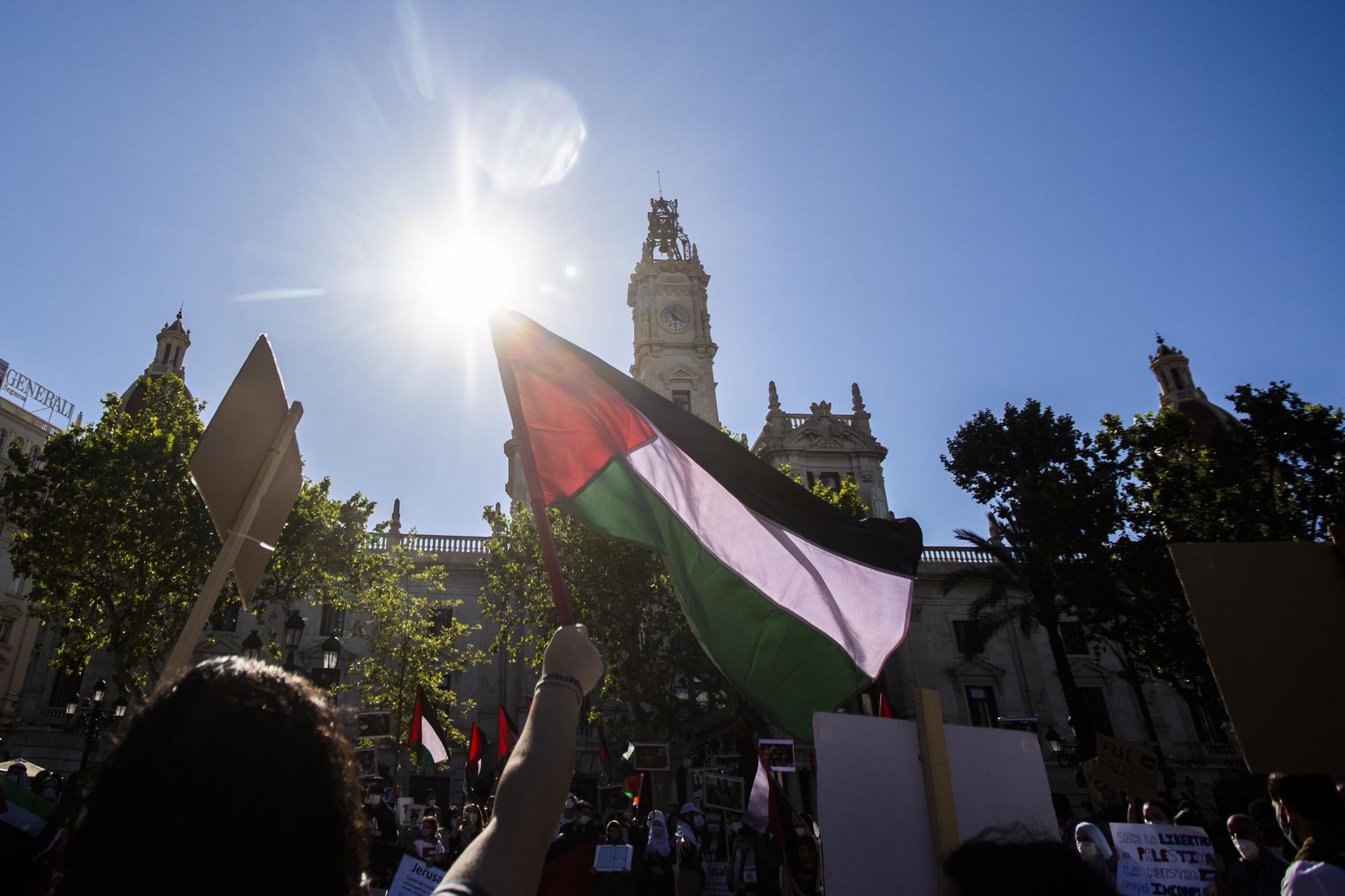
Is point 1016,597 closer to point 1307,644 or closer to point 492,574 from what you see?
point 492,574

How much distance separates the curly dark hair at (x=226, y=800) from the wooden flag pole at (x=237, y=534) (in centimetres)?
146

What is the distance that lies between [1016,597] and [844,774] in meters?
31.8

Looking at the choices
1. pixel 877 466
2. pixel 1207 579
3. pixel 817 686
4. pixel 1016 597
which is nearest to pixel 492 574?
pixel 877 466

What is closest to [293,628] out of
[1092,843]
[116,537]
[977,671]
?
[116,537]

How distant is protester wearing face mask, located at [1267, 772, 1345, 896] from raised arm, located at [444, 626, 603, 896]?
12.4ft

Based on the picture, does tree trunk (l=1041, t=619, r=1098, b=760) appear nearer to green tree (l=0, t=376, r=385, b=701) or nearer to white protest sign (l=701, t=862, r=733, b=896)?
white protest sign (l=701, t=862, r=733, b=896)

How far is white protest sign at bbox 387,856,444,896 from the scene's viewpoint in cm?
470

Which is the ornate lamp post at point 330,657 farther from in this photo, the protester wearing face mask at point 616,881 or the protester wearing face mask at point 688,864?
the protester wearing face mask at point 688,864

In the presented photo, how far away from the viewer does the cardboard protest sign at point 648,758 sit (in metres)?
20.2

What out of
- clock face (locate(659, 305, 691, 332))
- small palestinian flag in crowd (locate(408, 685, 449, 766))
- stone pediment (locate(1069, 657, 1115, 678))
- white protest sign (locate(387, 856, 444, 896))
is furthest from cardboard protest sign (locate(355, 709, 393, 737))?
stone pediment (locate(1069, 657, 1115, 678))

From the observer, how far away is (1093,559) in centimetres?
2211

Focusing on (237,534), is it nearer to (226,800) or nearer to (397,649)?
(226,800)

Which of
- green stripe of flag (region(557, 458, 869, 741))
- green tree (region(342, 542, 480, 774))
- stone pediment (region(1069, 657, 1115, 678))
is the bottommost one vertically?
green stripe of flag (region(557, 458, 869, 741))

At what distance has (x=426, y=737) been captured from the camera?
51.6 feet
